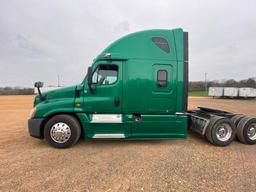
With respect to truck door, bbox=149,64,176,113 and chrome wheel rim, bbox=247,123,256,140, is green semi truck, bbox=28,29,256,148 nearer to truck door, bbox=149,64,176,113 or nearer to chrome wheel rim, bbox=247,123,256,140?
truck door, bbox=149,64,176,113

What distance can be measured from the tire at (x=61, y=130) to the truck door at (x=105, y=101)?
36 cm

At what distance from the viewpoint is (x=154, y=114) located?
4.75 metres

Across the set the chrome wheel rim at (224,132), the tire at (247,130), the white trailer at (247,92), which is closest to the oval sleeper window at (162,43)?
the chrome wheel rim at (224,132)

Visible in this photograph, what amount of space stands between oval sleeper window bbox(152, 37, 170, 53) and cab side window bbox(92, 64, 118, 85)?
1.31 m

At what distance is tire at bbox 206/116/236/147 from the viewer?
4980 millimetres

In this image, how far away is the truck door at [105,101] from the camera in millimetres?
4602

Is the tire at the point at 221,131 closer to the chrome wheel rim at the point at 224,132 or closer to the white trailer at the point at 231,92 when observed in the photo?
the chrome wheel rim at the point at 224,132

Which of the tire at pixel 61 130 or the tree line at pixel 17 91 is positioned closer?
the tire at pixel 61 130

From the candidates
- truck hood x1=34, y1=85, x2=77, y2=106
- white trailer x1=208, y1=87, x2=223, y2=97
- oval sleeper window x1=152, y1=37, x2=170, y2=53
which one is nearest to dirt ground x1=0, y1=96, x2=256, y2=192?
truck hood x1=34, y1=85, x2=77, y2=106

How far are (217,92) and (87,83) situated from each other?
42004mm

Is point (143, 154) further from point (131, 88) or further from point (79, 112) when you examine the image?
point (79, 112)

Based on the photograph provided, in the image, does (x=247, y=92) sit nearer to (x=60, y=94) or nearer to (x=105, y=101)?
(x=105, y=101)

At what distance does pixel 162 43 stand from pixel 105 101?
2.24 meters

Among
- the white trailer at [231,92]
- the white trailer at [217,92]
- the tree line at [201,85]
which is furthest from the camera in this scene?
the tree line at [201,85]
